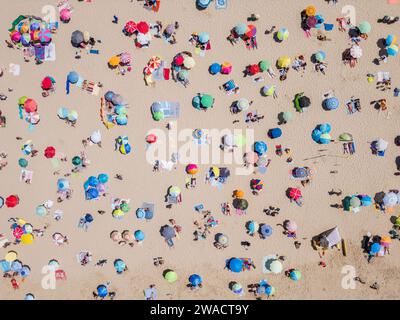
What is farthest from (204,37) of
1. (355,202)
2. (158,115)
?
(355,202)

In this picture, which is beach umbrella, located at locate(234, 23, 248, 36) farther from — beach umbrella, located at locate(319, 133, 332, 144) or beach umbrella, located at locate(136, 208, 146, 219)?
beach umbrella, located at locate(136, 208, 146, 219)

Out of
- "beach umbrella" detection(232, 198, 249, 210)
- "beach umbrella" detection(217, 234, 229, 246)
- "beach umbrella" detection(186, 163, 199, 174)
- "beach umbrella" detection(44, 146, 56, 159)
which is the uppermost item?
"beach umbrella" detection(44, 146, 56, 159)

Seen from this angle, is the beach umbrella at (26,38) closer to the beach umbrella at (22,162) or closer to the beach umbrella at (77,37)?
the beach umbrella at (77,37)

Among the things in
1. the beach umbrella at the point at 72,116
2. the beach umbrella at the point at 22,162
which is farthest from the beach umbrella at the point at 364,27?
the beach umbrella at the point at 22,162

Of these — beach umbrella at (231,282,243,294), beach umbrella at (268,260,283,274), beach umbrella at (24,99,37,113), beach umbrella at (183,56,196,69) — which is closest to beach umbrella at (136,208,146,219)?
beach umbrella at (231,282,243,294)

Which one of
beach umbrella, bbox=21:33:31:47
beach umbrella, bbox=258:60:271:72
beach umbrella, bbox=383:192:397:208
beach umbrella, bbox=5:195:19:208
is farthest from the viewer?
beach umbrella, bbox=5:195:19:208

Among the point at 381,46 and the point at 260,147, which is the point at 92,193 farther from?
the point at 381,46
